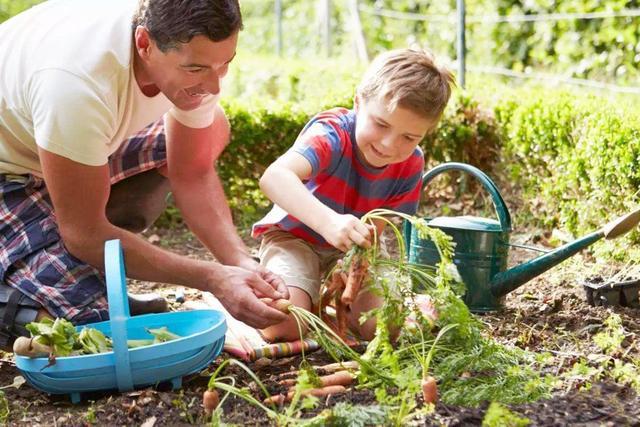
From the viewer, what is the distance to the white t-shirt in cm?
281

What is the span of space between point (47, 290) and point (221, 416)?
888 mm

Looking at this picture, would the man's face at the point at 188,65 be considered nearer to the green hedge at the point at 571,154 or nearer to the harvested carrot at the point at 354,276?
the harvested carrot at the point at 354,276

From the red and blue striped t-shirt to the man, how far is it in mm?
333

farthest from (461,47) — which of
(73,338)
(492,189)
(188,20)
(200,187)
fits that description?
(73,338)

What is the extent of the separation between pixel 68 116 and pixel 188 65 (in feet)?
1.27

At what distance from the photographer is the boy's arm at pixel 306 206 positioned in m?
2.87

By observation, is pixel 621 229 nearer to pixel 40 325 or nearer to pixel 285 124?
pixel 40 325

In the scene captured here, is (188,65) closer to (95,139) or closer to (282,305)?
(95,139)

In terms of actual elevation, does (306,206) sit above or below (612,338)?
above

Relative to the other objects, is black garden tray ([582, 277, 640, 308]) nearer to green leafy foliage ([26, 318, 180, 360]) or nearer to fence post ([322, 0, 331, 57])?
green leafy foliage ([26, 318, 180, 360])

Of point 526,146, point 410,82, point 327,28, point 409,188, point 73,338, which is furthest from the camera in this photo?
point 327,28

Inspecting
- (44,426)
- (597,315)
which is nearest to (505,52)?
(597,315)

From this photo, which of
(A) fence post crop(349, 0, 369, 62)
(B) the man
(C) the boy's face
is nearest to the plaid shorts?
(B) the man

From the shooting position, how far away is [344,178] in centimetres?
346
